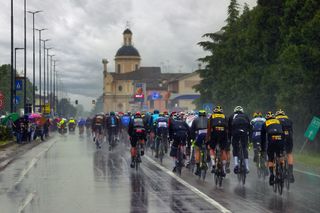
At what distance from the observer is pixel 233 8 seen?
66.4 metres

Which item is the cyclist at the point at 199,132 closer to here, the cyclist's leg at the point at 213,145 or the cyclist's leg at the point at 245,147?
the cyclist's leg at the point at 213,145

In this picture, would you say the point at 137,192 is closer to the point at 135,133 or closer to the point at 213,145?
the point at 213,145

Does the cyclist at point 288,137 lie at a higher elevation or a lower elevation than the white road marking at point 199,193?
higher

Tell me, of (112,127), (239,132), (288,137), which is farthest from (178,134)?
(112,127)

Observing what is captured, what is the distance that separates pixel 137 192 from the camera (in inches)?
642

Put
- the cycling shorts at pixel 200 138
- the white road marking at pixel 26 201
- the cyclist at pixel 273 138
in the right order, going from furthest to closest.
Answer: the cycling shorts at pixel 200 138 < the cyclist at pixel 273 138 < the white road marking at pixel 26 201

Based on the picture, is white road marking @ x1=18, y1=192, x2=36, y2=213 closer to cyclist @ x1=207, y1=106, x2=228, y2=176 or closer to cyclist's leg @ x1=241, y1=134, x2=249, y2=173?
cyclist @ x1=207, y1=106, x2=228, y2=176

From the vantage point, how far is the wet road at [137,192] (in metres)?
13.6

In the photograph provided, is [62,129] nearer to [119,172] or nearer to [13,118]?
[13,118]

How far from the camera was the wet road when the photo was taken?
13641mm

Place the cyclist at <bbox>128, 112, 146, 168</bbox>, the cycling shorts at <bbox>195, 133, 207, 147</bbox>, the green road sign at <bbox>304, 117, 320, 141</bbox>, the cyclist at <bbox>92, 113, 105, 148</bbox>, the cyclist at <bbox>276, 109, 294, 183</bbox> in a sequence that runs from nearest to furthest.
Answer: the cyclist at <bbox>276, 109, 294, 183</bbox>
the cycling shorts at <bbox>195, 133, 207, 147</bbox>
the cyclist at <bbox>128, 112, 146, 168</bbox>
the green road sign at <bbox>304, 117, 320, 141</bbox>
the cyclist at <bbox>92, 113, 105, 148</bbox>

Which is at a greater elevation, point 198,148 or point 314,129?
point 314,129

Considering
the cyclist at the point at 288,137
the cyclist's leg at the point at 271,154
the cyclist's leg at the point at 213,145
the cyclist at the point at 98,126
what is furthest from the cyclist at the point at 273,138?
the cyclist at the point at 98,126

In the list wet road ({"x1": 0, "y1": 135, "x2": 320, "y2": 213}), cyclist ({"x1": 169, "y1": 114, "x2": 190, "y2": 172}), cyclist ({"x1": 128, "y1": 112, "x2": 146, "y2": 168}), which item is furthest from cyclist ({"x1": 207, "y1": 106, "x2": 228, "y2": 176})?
cyclist ({"x1": 128, "y1": 112, "x2": 146, "y2": 168})
